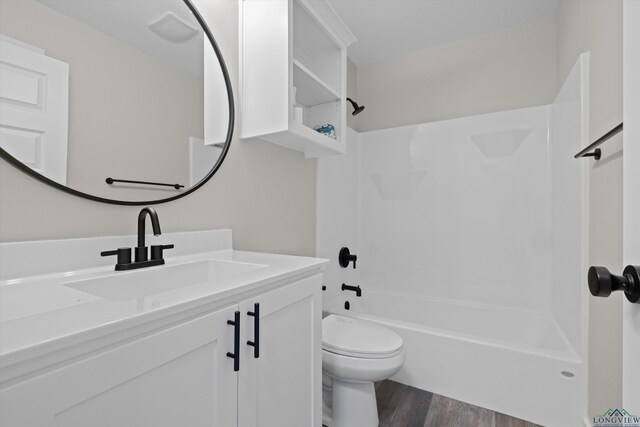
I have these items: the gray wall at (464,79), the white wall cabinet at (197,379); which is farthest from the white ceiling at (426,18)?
the white wall cabinet at (197,379)

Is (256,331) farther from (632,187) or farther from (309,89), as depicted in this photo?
(309,89)

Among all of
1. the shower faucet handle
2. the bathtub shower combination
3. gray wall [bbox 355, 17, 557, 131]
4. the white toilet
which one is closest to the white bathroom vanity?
the white toilet

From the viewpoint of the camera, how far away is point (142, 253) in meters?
0.95

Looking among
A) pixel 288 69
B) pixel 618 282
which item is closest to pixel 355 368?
pixel 618 282

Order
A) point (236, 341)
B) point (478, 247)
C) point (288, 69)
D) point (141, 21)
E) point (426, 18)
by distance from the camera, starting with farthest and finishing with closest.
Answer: point (478, 247) < point (426, 18) < point (288, 69) < point (141, 21) < point (236, 341)

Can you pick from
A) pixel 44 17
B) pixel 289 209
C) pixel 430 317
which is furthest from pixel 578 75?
pixel 44 17

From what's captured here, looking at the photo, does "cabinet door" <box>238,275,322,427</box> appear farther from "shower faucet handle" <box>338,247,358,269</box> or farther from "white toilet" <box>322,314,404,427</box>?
"shower faucet handle" <box>338,247,358,269</box>

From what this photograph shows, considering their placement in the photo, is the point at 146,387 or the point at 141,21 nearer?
the point at 146,387

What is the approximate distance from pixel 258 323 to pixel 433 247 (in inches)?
81.3

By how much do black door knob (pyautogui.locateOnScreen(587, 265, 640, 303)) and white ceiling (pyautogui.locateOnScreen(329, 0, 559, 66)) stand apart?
213 cm

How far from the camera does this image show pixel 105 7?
97 centimetres

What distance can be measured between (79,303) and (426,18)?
2563mm

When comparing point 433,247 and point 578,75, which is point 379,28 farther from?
point 433,247

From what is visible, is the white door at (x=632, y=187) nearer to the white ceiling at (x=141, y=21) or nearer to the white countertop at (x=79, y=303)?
the white countertop at (x=79, y=303)
